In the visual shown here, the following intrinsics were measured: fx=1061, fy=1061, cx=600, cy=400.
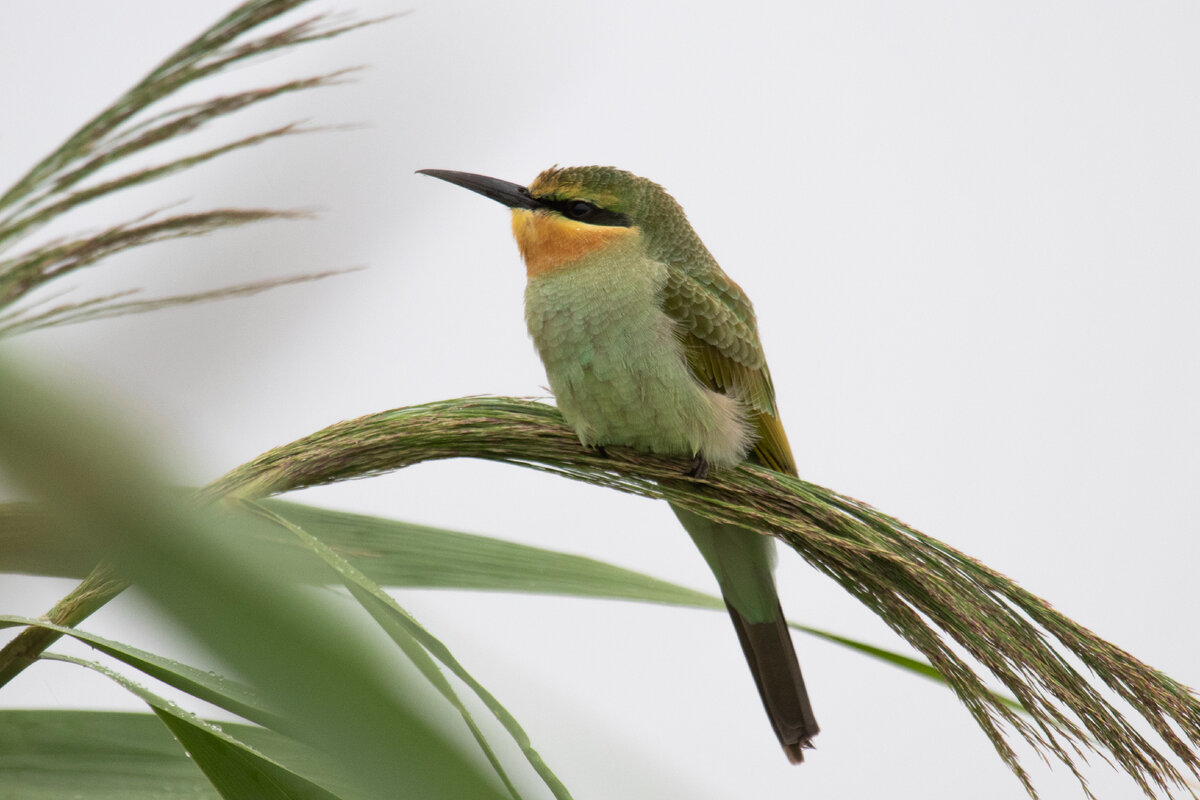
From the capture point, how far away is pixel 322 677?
0.26 m

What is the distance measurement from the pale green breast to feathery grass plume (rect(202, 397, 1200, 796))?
28 cm

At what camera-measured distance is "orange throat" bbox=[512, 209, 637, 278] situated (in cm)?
191

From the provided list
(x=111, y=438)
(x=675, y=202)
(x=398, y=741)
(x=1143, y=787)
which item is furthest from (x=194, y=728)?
(x=675, y=202)

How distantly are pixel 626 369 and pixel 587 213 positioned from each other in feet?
1.19

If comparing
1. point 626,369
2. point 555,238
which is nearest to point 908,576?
point 626,369

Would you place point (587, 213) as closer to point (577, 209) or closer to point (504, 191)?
point (577, 209)

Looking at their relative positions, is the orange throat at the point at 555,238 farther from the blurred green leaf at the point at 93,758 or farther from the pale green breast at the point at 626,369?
the blurred green leaf at the point at 93,758

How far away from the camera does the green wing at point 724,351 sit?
184 centimetres

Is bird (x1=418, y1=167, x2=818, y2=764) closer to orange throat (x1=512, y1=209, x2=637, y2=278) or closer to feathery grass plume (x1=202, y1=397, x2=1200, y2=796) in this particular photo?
orange throat (x1=512, y1=209, x2=637, y2=278)

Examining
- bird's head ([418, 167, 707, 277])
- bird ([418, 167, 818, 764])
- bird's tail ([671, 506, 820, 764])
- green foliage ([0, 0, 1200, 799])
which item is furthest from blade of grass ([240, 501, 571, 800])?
bird's head ([418, 167, 707, 277])

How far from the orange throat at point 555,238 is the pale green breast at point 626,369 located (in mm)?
47

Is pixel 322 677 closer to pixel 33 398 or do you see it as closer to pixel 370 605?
pixel 33 398

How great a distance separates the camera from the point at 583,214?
196 cm

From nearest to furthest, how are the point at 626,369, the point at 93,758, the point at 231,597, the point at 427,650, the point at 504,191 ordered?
the point at 231,597 → the point at 427,650 → the point at 93,758 → the point at 626,369 → the point at 504,191
